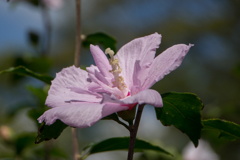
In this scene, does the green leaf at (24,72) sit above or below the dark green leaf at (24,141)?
above

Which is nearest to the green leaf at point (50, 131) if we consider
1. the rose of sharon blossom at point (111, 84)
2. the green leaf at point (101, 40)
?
the rose of sharon blossom at point (111, 84)

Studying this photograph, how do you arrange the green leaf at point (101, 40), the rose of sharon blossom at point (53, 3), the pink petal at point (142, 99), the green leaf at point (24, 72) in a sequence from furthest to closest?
the rose of sharon blossom at point (53, 3), the green leaf at point (101, 40), the green leaf at point (24, 72), the pink petal at point (142, 99)

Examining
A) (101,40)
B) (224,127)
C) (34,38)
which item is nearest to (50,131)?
(224,127)

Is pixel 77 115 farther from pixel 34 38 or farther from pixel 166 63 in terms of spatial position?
pixel 34 38

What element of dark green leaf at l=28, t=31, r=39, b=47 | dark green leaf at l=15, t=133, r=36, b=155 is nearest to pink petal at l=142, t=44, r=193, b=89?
dark green leaf at l=15, t=133, r=36, b=155

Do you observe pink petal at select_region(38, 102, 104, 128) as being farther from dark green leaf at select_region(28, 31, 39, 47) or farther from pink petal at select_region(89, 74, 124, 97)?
dark green leaf at select_region(28, 31, 39, 47)

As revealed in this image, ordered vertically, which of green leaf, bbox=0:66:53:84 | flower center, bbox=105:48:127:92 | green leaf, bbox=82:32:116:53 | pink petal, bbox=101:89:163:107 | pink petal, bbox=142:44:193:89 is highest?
pink petal, bbox=142:44:193:89

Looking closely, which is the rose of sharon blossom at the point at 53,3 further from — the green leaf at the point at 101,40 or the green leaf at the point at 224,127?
the green leaf at the point at 224,127
